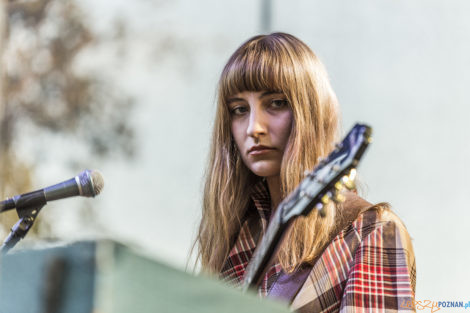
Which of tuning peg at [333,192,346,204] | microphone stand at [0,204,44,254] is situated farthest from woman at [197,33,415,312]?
microphone stand at [0,204,44,254]

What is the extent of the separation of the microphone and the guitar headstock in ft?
1.70

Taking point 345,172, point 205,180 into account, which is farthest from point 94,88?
point 345,172

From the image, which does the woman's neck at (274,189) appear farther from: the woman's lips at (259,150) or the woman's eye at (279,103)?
the woman's eye at (279,103)

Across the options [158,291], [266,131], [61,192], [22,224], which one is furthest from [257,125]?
[158,291]

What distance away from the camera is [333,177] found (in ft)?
5.00

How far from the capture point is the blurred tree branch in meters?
6.98

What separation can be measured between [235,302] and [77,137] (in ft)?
21.5

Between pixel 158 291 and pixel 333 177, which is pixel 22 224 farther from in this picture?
pixel 158 291

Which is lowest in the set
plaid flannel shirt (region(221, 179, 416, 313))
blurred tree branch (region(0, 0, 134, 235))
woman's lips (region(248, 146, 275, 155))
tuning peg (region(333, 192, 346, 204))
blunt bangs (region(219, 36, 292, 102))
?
plaid flannel shirt (region(221, 179, 416, 313))

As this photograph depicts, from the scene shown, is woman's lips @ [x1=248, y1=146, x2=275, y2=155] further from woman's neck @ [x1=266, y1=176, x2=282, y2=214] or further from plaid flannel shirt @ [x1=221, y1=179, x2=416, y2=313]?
plaid flannel shirt @ [x1=221, y1=179, x2=416, y2=313]

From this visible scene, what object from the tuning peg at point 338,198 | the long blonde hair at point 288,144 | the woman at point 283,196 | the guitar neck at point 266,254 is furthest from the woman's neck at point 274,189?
the tuning peg at point 338,198

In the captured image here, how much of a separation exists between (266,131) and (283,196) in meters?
0.22

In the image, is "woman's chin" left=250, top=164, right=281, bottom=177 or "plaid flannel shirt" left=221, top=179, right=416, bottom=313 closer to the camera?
"plaid flannel shirt" left=221, top=179, right=416, bottom=313

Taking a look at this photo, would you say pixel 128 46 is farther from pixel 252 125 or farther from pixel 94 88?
pixel 252 125
